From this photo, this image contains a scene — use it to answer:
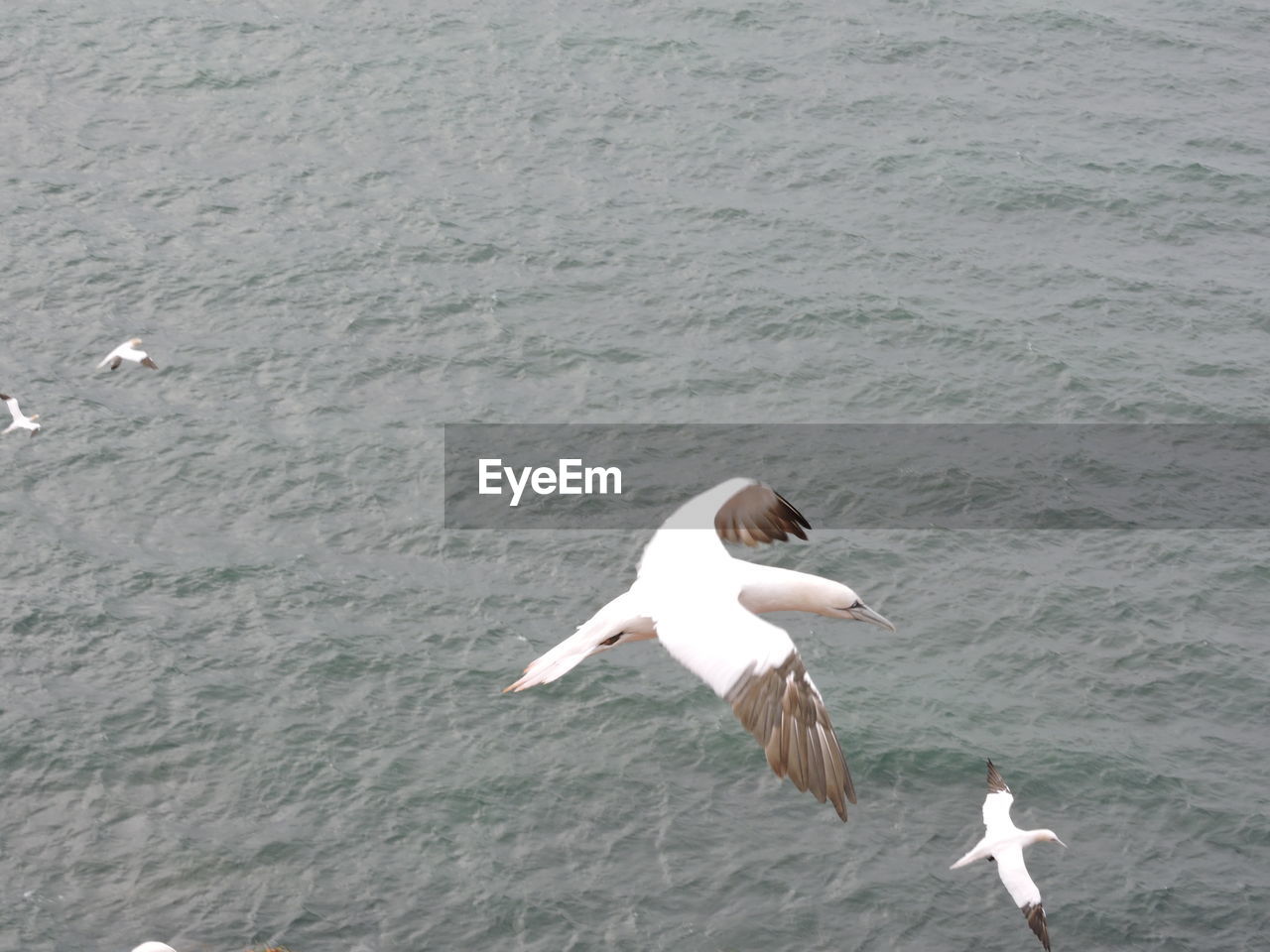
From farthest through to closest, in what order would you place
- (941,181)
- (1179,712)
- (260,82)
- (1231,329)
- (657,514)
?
(260,82) < (941,181) < (1231,329) < (657,514) < (1179,712)

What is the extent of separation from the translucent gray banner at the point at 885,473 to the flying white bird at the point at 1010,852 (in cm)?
1173

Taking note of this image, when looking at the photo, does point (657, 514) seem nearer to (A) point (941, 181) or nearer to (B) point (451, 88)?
(A) point (941, 181)

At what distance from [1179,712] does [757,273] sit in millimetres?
17884

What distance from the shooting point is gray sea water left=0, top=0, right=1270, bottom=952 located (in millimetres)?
31156

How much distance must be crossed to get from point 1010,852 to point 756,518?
6.64 meters

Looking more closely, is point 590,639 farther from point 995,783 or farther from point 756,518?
point 995,783

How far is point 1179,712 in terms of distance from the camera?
116ft

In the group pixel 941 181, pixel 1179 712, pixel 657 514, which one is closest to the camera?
pixel 1179 712

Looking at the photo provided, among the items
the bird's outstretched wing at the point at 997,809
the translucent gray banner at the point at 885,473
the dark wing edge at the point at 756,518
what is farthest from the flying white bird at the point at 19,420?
the bird's outstretched wing at the point at 997,809

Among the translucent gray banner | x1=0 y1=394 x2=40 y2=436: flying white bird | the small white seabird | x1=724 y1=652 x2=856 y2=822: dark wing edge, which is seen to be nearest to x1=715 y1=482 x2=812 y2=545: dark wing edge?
x1=724 y1=652 x2=856 y2=822: dark wing edge

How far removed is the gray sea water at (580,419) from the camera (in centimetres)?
3116

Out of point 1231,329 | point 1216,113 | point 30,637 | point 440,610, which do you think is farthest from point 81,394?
point 1216,113

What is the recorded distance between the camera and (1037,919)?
27.4 m

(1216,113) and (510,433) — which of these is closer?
(510,433)
